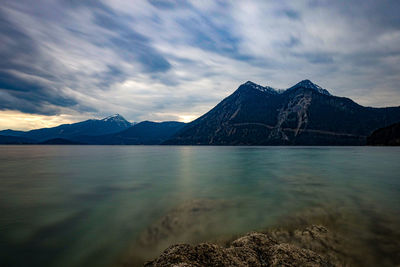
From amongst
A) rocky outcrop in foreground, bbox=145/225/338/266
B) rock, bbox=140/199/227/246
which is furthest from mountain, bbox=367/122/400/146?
rocky outcrop in foreground, bbox=145/225/338/266

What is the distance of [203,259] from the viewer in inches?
233

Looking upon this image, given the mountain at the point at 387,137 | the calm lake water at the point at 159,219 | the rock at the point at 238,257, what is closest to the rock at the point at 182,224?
the calm lake water at the point at 159,219

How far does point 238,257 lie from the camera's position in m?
6.34

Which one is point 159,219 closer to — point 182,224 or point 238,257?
point 182,224

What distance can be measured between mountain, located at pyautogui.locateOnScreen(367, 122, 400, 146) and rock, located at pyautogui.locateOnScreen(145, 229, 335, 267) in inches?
8692

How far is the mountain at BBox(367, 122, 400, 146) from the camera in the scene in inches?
6467

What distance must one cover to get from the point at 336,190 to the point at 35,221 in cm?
2420

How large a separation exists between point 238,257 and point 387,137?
230 m

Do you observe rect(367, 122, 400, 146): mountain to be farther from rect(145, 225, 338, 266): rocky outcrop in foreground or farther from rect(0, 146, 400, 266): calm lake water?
rect(145, 225, 338, 266): rocky outcrop in foreground

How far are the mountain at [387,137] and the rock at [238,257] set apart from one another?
724 ft

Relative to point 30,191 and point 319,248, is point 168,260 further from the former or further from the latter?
point 30,191

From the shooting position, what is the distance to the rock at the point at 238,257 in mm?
5824

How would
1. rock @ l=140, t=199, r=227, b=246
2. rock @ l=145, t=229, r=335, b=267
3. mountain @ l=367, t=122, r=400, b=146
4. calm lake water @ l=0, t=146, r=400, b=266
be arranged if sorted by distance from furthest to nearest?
mountain @ l=367, t=122, r=400, b=146, rock @ l=140, t=199, r=227, b=246, calm lake water @ l=0, t=146, r=400, b=266, rock @ l=145, t=229, r=335, b=267

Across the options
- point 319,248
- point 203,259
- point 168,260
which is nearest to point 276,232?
point 319,248
